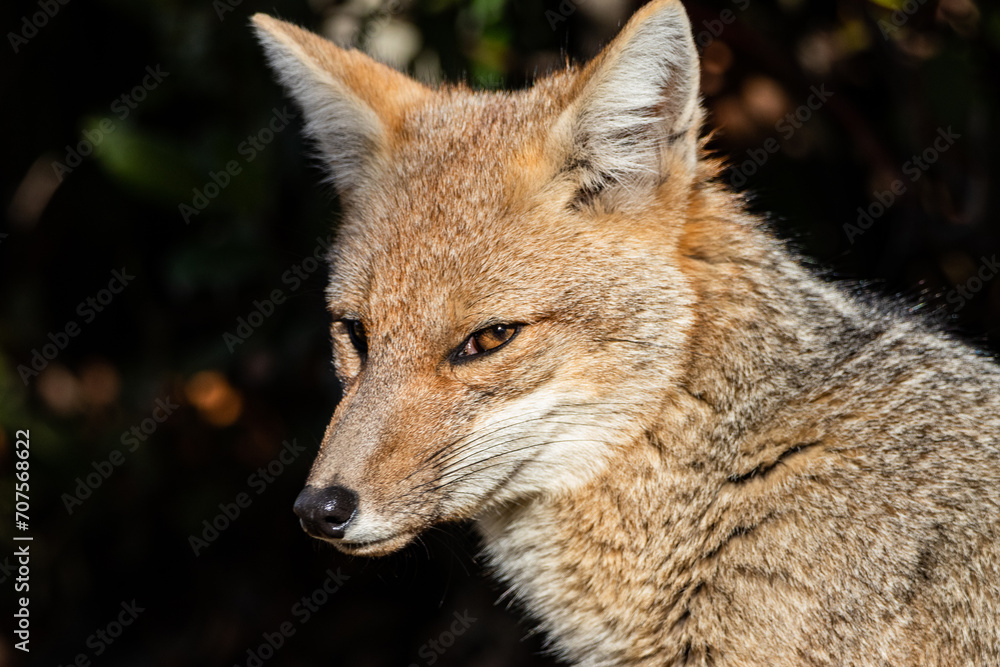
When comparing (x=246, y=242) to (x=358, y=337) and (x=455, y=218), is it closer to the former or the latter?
(x=358, y=337)

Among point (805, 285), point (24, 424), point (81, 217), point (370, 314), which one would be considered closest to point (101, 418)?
point (24, 424)

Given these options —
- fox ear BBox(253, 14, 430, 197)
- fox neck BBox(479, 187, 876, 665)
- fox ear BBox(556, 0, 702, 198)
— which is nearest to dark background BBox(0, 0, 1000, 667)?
Result: fox ear BBox(253, 14, 430, 197)

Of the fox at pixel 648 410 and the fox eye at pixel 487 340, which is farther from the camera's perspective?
the fox eye at pixel 487 340

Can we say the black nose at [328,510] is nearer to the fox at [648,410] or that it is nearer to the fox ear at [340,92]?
the fox at [648,410]

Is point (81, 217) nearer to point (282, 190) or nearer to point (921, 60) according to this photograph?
point (282, 190)

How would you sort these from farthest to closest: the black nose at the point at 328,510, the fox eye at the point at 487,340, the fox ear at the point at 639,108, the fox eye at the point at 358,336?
the fox eye at the point at 358,336, the fox eye at the point at 487,340, the fox ear at the point at 639,108, the black nose at the point at 328,510

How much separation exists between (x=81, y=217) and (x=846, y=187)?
4.52m

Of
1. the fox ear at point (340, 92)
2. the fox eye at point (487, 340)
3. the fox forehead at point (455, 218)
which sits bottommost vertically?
the fox eye at point (487, 340)

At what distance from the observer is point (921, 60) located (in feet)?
14.3

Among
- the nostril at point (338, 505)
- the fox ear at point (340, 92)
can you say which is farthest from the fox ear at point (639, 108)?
the nostril at point (338, 505)

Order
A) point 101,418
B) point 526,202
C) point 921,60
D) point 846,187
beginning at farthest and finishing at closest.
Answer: point 101,418 → point 846,187 → point 921,60 → point 526,202

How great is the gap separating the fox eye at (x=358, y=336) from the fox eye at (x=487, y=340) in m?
0.39

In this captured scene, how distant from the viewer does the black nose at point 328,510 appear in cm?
239

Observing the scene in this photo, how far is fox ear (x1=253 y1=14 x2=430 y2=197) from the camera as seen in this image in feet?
10.5
